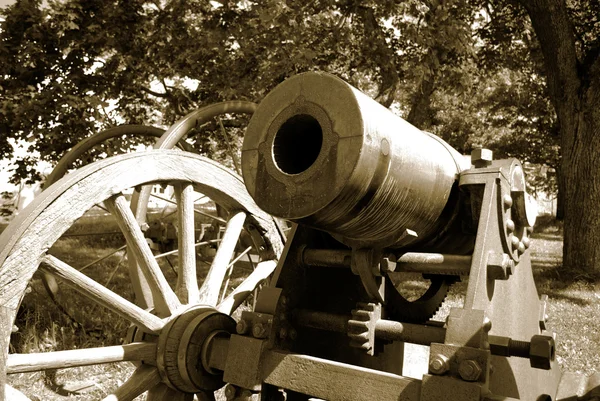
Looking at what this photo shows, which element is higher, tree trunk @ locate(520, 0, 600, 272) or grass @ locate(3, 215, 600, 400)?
tree trunk @ locate(520, 0, 600, 272)

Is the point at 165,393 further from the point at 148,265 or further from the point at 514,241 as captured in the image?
the point at 514,241

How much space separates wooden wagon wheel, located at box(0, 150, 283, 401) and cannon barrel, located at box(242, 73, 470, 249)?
79cm

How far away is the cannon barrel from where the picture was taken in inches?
79.0

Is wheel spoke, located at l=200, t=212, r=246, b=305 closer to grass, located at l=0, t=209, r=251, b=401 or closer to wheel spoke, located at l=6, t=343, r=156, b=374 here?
wheel spoke, located at l=6, t=343, r=156, b=374

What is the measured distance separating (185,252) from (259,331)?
0.79 m

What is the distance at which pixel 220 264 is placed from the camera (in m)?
3.29

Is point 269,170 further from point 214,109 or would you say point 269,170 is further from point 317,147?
point 214,109

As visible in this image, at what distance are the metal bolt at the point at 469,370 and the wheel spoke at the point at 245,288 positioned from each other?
4.78 feet

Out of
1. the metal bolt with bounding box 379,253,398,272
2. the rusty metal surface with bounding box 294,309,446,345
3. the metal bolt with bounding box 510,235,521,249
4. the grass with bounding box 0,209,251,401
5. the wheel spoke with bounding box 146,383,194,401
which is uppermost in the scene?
the metal bolt with bounding box 510,235,521,249

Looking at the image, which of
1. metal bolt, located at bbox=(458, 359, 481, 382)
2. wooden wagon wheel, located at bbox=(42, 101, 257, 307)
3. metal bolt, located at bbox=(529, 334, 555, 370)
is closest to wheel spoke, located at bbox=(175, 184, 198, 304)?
wooden wagon wheel, located at bbox=(42, 101, 257, 307)

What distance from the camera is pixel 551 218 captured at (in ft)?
81.3

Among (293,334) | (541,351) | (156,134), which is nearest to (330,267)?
(293,334)

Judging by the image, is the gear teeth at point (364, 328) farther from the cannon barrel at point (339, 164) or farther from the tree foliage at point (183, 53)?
the tree foliage at point (183, 53)

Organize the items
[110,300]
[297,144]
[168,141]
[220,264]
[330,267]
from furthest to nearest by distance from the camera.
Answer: [168,141], [220,264], [330,267], [110,300], [297,144]
